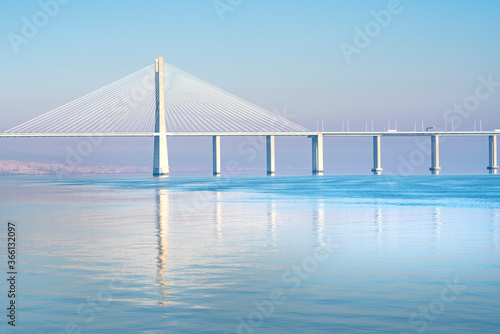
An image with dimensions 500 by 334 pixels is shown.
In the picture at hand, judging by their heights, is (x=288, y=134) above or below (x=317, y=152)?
above

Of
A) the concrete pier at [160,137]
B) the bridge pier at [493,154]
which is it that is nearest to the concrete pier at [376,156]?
the bridge pier at [493,154]

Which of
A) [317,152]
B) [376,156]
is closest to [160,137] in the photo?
[317,152]

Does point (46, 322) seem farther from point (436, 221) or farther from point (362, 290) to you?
point (436, 221)

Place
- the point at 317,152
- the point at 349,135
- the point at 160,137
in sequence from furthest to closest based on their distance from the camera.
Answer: the point at 349,135
the point at 317,152
the point at 160,137

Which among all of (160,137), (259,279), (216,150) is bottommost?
(259,279)

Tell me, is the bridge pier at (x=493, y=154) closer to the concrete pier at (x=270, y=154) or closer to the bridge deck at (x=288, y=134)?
the bridge deck at (x=288, y=134)

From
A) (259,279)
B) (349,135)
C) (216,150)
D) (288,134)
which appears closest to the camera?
(259,279)

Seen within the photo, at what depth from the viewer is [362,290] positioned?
10.5 m

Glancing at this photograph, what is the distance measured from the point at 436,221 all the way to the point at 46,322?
59.6 feet

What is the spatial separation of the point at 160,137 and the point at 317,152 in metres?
42.2

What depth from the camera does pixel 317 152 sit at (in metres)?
133

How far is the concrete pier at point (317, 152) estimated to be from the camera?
132 meters

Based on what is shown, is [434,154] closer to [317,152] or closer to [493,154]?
[493,154]

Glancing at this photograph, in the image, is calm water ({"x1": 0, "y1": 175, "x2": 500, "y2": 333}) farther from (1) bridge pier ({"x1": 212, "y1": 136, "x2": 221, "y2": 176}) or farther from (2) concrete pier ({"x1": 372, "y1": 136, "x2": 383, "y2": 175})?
(2) concrete pier ({"x1": 372, "y1": 136, "x2": 383, "y2": 175})
